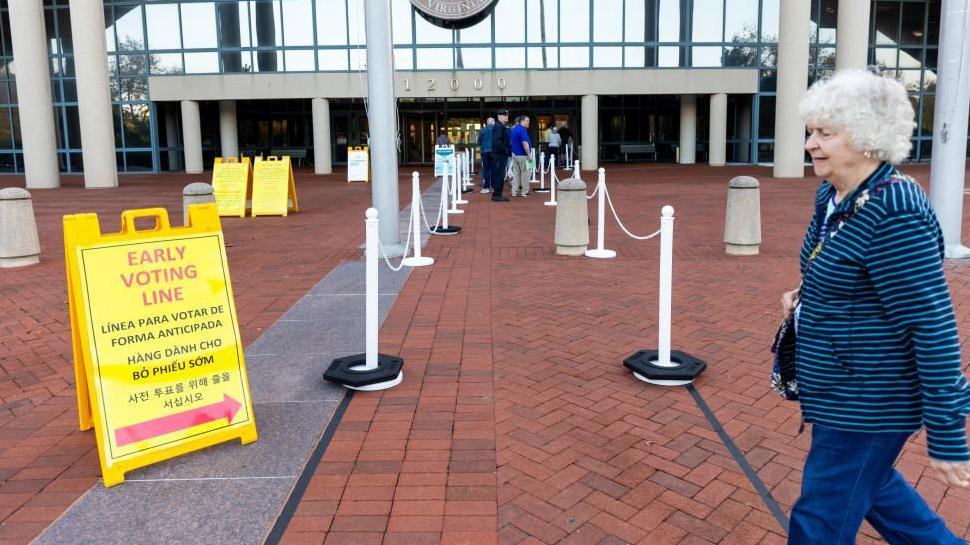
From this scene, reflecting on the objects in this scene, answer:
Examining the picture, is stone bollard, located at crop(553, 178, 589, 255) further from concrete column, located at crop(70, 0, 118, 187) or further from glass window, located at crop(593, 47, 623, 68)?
glass window, located at crop(593, 47, 623, 68)

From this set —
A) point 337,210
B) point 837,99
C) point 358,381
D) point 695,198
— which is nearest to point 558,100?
point 695,198

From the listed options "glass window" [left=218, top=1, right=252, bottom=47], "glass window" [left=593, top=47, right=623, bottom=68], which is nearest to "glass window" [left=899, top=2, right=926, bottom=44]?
"glass window" [left=593, top=47, right=623, bottom=68]

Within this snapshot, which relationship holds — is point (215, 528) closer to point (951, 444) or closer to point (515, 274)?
point (951, 444)

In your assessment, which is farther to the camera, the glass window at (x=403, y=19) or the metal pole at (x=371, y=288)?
the glass window at (x=403, y=19)

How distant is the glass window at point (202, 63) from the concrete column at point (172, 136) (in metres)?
3.43

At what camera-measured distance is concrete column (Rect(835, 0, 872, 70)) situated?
2370 cm

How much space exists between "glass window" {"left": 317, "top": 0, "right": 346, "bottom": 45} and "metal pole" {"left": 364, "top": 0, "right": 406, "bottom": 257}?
19.9m

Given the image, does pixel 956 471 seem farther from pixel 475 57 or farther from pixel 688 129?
pixel 688 129

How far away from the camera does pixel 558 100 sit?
3466cm

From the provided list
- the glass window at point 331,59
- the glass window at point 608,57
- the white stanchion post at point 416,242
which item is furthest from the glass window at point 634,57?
the white stanchion post at point 416,242

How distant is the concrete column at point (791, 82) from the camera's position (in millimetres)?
23625

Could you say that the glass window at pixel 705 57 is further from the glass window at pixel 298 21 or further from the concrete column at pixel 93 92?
the concrete column at pixel 93 92

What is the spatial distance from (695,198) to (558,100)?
710 inches

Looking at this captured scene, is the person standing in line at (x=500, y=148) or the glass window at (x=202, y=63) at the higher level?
the glass window at (x=202, y=63)
